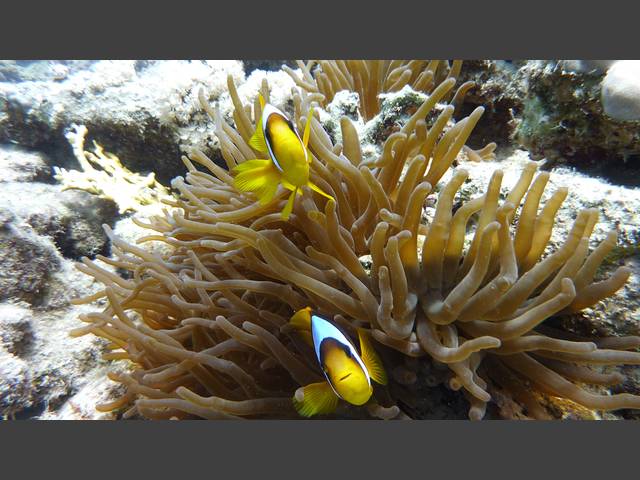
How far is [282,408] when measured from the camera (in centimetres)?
134

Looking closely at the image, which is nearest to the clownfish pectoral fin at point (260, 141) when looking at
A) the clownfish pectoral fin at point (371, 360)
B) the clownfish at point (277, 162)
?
the clownfish at point (277, 162)

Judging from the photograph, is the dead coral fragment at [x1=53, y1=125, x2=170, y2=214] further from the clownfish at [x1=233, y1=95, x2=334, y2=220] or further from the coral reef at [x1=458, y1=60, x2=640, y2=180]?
the coral reef at [x1=458, y1=60, x2=640, y2=180]

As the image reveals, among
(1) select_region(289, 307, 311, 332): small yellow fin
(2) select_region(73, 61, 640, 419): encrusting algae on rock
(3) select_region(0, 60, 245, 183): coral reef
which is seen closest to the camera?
(2) select_region(73, 61, 640, 419): encrusting algae on rock

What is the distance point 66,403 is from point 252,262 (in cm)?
141

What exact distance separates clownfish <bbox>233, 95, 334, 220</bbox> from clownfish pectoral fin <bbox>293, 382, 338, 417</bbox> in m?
0.56

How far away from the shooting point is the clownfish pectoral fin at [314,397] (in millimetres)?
1174

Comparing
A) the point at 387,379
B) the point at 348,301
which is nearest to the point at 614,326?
the point at 387,379

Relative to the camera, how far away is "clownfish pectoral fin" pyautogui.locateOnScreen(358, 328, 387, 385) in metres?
1.17

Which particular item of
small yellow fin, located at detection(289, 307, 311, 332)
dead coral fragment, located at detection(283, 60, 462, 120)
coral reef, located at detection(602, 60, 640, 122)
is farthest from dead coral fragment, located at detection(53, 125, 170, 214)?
coral reef, located at detection(602, 60, 640, 122)

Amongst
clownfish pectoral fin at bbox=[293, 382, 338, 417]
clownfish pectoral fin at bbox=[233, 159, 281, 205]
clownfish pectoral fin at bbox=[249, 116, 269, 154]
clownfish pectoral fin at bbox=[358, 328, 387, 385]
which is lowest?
clownfish pectoral fin at bbox=[293, 382, 338, 417]

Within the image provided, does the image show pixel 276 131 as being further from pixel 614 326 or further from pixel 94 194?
pixel 94 194

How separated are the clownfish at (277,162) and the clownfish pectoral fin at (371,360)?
48 centimetres

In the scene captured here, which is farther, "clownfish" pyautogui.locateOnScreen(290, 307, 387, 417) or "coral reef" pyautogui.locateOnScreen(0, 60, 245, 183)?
"coral reef" pyautogui.locateOnScreen(0, 60, 245, 183)

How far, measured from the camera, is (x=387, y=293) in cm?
116
